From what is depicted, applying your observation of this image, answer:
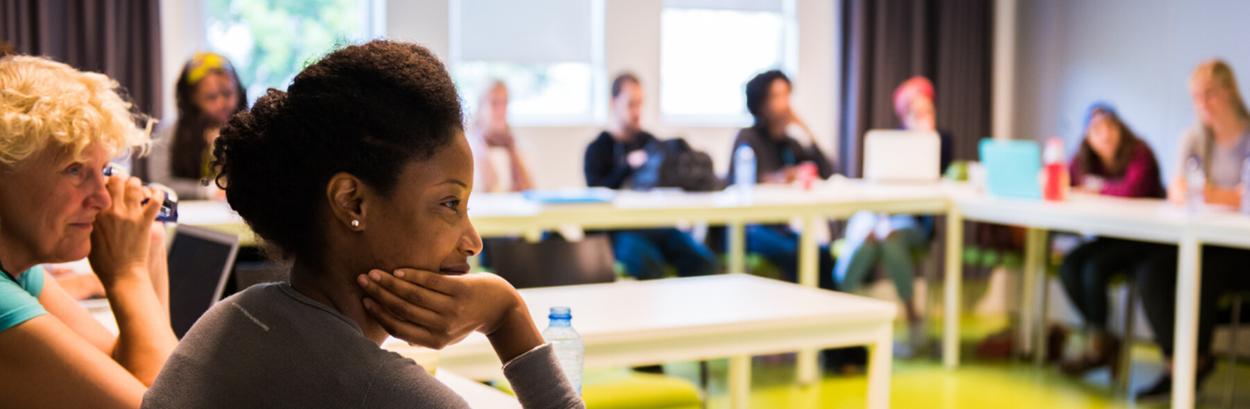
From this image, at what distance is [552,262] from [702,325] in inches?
27.8

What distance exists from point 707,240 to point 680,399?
7.51 ft

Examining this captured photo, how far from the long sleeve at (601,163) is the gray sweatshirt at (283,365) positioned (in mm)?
3556

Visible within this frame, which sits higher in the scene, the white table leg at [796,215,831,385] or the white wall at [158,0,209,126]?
the white wall at [158,0,209,126]

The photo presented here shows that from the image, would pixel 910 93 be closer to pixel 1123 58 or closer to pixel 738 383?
pixel 1123 58

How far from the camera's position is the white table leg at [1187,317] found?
2971 millimetres

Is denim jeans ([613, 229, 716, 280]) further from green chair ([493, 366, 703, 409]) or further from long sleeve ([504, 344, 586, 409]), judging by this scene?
long sleeve ([504, 344, 586, 409])

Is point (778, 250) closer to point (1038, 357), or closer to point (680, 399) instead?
point (1038, 357)

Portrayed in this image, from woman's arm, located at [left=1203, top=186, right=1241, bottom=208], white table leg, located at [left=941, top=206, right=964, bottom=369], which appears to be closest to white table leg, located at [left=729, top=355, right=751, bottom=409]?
white table leg, located at [left=941, top=206, right=964, bottom=369]

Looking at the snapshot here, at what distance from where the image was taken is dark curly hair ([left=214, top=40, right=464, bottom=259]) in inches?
27.9

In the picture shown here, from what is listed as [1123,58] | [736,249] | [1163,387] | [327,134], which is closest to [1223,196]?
[1163,387]

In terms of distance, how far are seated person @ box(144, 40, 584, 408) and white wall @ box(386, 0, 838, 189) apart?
3894 millimetres

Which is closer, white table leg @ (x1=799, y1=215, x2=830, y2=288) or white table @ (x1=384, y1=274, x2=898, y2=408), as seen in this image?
white table @ (x1=384, y1=274, x2=898, y2=408)

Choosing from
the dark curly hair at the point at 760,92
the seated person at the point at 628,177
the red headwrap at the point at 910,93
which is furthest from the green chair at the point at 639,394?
the red headwrap at the point at 910,93

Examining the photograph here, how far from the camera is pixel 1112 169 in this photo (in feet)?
13.2
